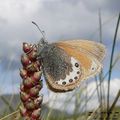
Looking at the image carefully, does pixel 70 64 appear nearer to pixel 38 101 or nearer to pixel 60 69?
pixel 60 69

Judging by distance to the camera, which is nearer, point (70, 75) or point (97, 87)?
point (97, 87)

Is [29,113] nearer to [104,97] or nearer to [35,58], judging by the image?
[35,58]

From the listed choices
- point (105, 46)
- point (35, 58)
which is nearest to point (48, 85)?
point (105, 46)

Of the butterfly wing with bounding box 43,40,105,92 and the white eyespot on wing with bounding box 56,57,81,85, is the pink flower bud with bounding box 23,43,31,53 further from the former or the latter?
the white eyespot on wing with bounding box 56,57,81,85

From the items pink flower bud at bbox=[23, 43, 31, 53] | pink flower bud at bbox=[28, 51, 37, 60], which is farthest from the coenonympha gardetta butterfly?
pink flower bud at bbox=[28, 51, 37, 60]

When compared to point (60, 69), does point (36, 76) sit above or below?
above

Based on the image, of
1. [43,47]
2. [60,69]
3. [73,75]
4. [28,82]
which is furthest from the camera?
[60,69]

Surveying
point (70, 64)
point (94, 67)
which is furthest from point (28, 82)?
point (70, 64)

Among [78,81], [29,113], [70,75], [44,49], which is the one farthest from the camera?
[70,75]

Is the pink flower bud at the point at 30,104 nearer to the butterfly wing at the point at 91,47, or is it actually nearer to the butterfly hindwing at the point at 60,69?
the butterfly hindwing at the point at 60,69
